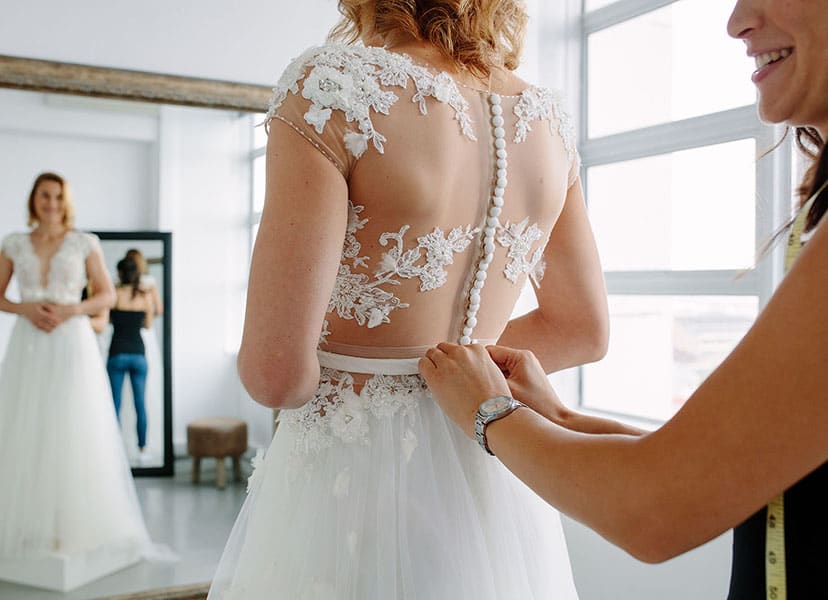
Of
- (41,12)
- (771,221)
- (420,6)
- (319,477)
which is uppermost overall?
(41,12)

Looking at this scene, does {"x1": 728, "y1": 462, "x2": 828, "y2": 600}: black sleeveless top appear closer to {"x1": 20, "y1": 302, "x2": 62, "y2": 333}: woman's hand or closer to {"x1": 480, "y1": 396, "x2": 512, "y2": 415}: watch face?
{"x1": 480, "y1": 396, "x2": 512, "y2": 415}: watch face

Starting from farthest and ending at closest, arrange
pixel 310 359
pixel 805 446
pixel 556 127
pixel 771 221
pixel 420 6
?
1. pixel 771 221
2. pixel 556 127
3. pixel 420 6
4. pixel 310 359
5. pixel 805 446

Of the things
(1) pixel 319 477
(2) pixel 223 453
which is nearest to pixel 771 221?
(1) pixel 319 477

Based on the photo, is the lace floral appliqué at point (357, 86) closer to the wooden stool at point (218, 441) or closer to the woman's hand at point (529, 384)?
the woman's hand at point (529, 384)

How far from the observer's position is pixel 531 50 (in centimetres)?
290

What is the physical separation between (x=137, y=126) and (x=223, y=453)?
39.6 inches

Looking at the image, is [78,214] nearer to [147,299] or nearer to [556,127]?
[147,299]

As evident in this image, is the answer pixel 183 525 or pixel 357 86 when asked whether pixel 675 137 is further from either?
pixel 183 525

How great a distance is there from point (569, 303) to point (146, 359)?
4.86 ft

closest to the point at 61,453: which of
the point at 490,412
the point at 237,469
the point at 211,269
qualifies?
the point at 237,469

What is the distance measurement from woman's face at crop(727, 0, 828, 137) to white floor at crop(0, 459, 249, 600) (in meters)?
2.10

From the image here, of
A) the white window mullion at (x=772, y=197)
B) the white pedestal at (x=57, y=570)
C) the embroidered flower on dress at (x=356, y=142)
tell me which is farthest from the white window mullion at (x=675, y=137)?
the white pedestal at (x=57, y=570)

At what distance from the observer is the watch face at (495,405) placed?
842mm

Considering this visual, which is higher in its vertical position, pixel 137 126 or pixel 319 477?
pixel 137 126
